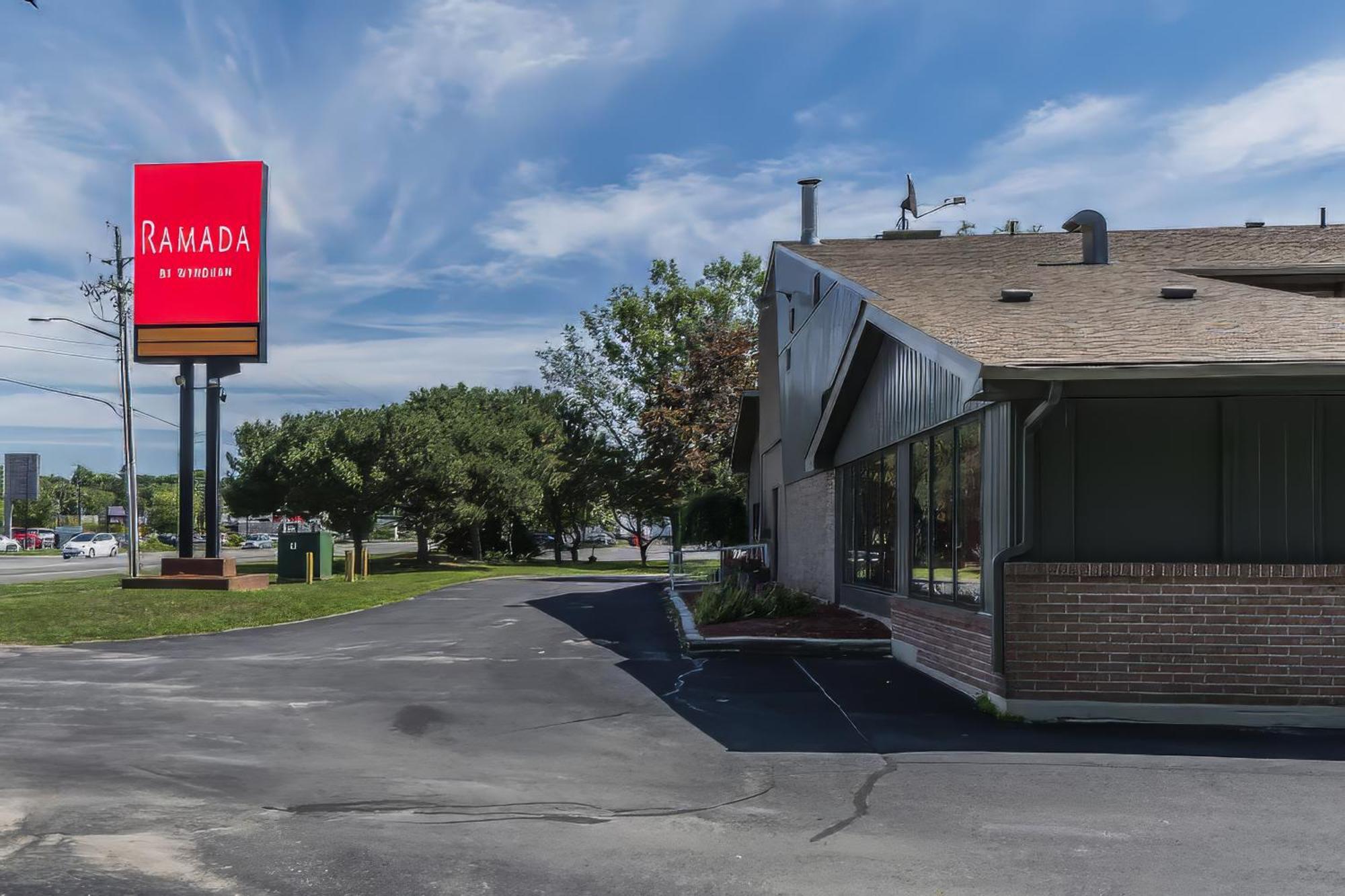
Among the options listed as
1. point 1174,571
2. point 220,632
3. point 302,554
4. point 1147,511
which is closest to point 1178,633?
point 1174,571

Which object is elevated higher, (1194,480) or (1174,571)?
(1194,480)

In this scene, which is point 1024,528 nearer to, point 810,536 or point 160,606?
point 810,536

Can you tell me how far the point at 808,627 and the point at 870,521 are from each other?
1.99m

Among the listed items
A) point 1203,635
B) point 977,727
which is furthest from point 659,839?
point 1203,635

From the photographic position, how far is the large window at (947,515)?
11.2m

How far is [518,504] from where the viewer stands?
50.0 m

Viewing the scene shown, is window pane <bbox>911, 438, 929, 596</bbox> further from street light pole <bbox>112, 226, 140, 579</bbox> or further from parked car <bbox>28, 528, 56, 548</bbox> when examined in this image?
parked car <bbox>28, 528, 56, 548</bbox>

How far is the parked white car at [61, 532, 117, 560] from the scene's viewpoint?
213 feet

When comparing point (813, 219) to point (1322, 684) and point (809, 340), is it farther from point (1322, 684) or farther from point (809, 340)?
point (1322, 684)

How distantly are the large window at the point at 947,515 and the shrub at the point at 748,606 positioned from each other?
10.8ft

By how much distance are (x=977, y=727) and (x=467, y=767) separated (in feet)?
13.6

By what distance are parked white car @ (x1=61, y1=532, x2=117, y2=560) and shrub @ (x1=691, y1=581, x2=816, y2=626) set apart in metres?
56.7

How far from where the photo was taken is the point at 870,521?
53.2 ft

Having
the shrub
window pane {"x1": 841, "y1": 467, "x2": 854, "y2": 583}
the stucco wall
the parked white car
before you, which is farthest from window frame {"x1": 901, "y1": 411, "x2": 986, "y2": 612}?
the parked white car
